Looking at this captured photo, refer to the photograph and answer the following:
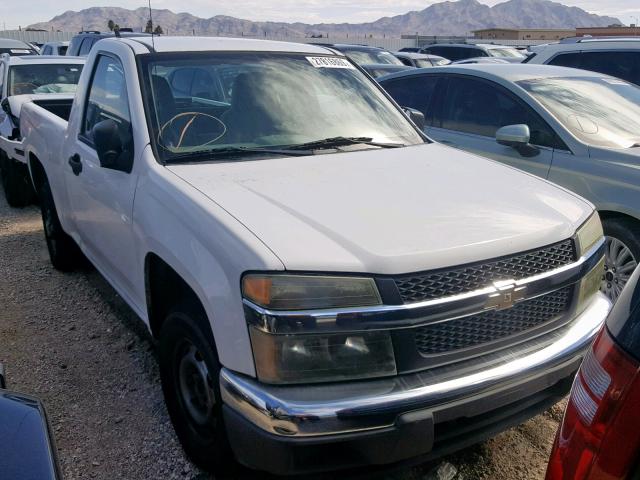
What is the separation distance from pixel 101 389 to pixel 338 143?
6.16 ft

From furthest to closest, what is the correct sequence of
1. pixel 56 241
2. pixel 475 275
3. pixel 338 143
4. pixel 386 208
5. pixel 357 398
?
1. pixel 56 241
2. pixel 338 143
3. pixel 386 208
4. pixel 475 275
5. pixel 357 398

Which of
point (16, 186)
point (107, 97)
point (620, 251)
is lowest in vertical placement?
point (16, 186)

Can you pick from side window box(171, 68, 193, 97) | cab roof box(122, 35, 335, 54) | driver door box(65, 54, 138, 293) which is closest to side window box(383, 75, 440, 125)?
cab roof box(122, 35, 335, 54)

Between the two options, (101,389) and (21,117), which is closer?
(101,389)

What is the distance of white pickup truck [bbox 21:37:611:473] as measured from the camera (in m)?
2.09

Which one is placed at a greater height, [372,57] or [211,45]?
[211,45]

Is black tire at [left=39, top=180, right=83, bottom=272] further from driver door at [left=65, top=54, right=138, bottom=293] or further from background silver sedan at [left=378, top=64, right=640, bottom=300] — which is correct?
background silver sedan at [left=378, top=64, right=640, bottom=300]

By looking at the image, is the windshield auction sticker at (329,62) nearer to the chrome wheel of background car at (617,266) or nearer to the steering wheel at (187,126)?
the steering wheel at (187,126)

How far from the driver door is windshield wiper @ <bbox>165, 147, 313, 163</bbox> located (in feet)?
0.79

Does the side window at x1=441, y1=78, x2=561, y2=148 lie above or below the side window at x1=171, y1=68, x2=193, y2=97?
below

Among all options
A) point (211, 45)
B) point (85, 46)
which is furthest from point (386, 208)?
point (85, 46)

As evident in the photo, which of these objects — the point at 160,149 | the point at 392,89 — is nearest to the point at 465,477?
the point at 160,149

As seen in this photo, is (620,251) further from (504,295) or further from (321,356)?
(321,356)

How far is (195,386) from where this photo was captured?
270 cm
